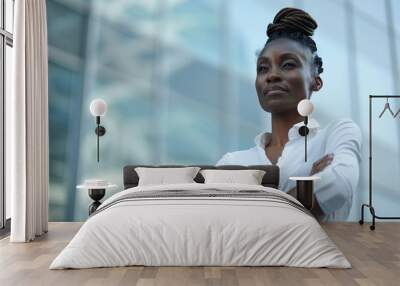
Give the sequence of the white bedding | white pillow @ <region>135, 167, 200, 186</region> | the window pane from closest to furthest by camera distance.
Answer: the white bedding < white pillow @ <region>135, 167, 200, 186</region> < the window pane

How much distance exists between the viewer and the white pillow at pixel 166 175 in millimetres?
6637

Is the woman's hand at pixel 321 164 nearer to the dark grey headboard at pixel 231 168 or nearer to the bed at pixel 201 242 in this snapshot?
the dark grey headboard at pixel 231 168

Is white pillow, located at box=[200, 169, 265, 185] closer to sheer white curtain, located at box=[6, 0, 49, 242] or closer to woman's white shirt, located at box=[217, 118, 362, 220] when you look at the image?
woman's white shirt, located at box=[217, 118, 362, 220]

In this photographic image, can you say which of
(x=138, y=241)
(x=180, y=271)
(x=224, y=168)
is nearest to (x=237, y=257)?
(x=180, y=271)

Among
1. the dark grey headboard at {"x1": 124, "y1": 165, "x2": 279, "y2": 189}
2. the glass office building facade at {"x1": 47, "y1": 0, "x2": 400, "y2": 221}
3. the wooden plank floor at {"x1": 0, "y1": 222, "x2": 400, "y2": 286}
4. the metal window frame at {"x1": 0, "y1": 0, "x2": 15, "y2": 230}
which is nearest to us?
the wooden plank floor at {"x1": 0, "y1": 222, "x2": 400, "y2": 286}

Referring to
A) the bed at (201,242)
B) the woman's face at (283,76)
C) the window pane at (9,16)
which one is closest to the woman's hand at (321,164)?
the woman's face at (283,76)

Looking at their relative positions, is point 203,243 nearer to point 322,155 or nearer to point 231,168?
point 231,168

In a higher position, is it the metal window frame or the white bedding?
the metal window frame

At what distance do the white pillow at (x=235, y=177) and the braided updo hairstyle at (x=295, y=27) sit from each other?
1.73 meters

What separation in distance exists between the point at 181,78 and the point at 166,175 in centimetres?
142

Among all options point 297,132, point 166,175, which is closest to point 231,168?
point 166,175

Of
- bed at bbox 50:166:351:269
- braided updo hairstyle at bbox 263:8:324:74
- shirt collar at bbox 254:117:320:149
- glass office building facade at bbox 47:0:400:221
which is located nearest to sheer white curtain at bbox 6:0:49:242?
glass office building facade at bbox 47:0:400:221

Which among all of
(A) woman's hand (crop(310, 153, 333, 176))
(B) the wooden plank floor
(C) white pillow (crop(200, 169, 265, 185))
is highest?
(A) woman's hand (crop(310, 153, 333, 176))

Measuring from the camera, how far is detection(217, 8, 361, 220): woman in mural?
717 cm
